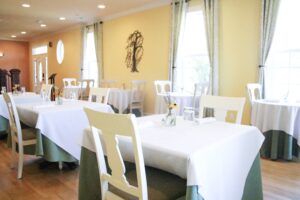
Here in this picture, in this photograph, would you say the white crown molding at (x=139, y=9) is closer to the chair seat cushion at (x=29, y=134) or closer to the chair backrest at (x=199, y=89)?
the chair backrest at (x=199, y=89)

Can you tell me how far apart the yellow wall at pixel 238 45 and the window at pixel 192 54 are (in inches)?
19.2

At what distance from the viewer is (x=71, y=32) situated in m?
9.41

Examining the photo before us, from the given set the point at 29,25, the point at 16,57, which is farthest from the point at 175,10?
the point at 16,57

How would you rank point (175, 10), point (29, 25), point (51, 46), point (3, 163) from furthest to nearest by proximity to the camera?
point (51, 46), point (29, 25), point (175, 10), point (3, 163)

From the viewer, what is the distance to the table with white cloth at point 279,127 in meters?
3.48

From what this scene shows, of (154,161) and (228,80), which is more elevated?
(228,80)

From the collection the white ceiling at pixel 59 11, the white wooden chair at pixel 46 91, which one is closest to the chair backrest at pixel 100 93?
the white wooden chair at pixel 46 91

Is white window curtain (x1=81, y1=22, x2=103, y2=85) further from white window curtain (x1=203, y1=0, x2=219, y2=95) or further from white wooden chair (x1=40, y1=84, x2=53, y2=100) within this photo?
white window curtain (x1=203, y1=0, x2=219, y2=95)

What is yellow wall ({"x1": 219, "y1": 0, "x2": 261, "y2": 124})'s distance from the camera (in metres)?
4.59

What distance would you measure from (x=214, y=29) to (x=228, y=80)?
3.26 ft

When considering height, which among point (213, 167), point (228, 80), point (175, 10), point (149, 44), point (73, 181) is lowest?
point (73, 181)

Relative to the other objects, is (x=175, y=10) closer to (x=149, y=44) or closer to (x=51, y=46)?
(x=149, y=44)

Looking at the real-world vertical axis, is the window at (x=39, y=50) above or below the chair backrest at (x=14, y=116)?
above

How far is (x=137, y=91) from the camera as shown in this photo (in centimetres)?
635
